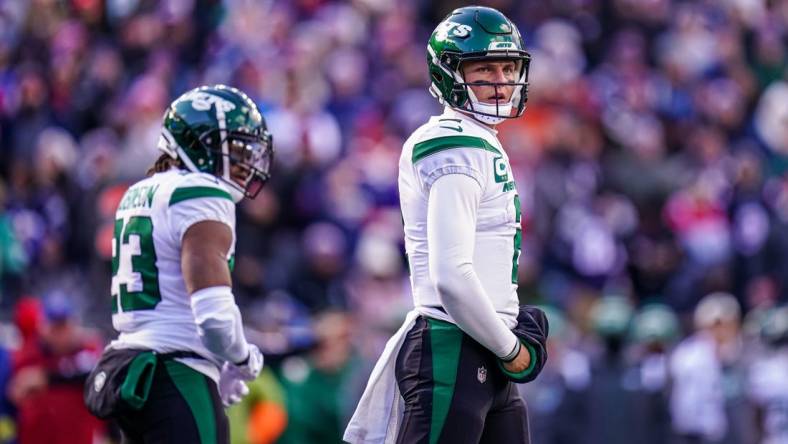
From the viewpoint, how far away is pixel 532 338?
534 cm

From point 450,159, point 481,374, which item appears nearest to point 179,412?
point 481,374

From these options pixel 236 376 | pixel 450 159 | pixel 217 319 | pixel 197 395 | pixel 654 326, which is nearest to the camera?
pixel 450 159

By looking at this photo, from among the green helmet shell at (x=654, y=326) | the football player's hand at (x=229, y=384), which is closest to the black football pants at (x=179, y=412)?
the football player's hand at (x=229, y=384)

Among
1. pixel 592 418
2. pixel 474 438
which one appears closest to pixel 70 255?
pixel 592 418

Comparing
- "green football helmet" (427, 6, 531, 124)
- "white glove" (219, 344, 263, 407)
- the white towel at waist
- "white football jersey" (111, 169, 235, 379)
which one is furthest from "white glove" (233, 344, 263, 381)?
"green football helmet" (427, 6, 531, 124)

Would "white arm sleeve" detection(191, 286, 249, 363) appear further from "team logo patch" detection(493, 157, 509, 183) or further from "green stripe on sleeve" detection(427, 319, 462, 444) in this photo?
"team logo patch" detection(493, 157, 509, 183)

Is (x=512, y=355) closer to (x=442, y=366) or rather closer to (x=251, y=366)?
(x=442, y=366)

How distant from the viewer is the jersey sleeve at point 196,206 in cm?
568

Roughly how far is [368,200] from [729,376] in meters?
3.33

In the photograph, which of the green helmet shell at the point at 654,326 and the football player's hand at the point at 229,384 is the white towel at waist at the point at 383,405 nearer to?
the football player's hand at the point at 229,384

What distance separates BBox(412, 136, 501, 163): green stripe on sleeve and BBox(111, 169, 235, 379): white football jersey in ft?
2.72

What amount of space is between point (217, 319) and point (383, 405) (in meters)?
0.66

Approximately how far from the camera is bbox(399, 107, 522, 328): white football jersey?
5.29m

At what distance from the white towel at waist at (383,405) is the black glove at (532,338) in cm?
36
